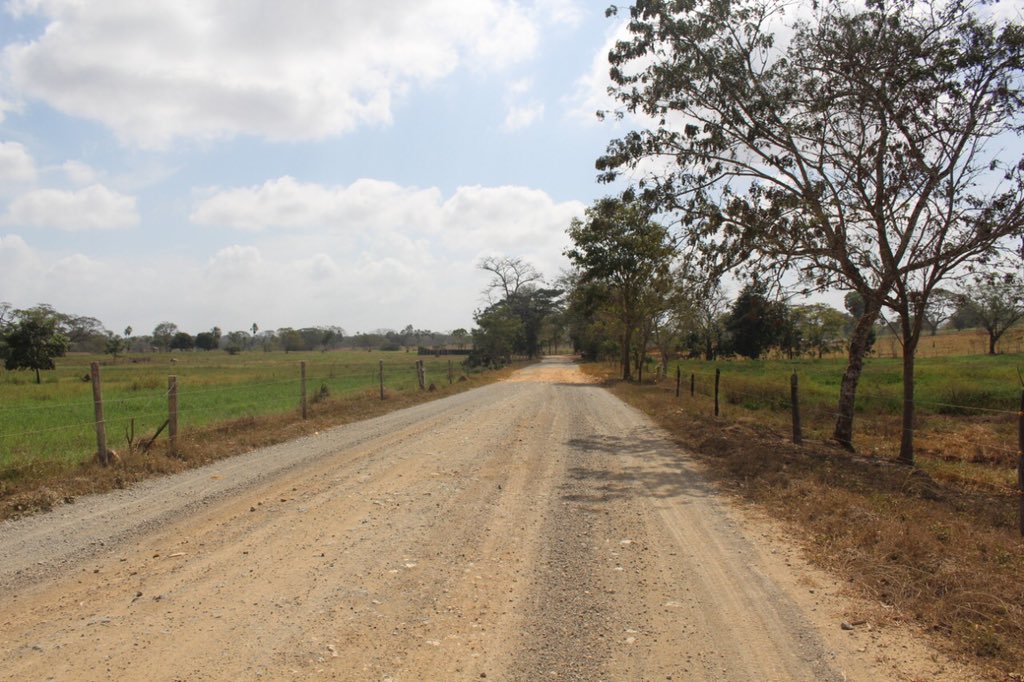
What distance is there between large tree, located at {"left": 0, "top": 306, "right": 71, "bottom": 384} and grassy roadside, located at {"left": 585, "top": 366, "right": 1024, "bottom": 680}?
130 ft

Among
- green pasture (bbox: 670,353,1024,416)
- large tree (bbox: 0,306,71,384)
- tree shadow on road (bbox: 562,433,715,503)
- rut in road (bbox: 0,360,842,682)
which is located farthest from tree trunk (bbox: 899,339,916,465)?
large tree (bbox: 0,306,71,384)

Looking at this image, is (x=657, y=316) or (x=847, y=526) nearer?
(x=847, y=526)

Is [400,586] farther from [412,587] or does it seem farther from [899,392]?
[899,392]

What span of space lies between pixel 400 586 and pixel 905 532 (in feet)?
15.4

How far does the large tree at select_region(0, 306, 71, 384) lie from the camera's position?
123 ft

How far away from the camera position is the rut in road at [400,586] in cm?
379

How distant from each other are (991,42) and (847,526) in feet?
30.3

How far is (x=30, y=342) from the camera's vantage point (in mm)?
37406

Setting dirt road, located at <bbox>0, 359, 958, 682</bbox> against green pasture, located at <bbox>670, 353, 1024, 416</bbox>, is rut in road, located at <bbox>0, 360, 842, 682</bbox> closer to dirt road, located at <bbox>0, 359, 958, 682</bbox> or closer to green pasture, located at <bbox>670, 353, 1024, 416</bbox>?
dirt road, located at <bbox>0, 359, 958, 682</bbox>

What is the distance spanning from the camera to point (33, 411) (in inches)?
760

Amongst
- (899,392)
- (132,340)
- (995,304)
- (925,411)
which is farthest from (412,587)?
(132,340)

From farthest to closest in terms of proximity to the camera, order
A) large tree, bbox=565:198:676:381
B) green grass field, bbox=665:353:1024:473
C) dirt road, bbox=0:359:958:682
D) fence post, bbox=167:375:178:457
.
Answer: large tree, bbox=565:198:676:381, green grass field, bbox=665:353:1024:473, fence post, bbox=167:375:178:457, dirt road, bbox=0:359:958:682

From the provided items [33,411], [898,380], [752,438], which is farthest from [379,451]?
[898,380]

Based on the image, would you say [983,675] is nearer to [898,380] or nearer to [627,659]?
[627,659]
